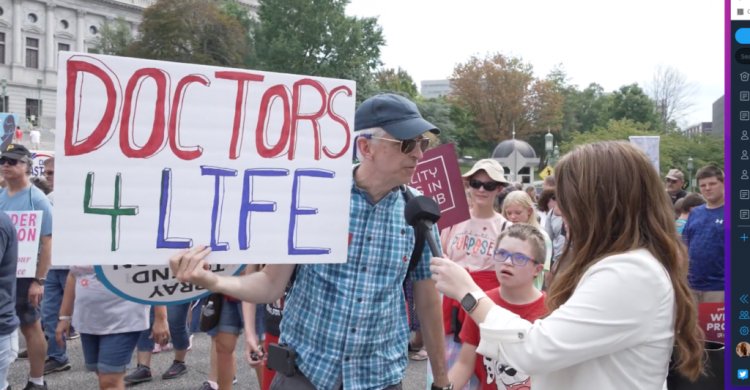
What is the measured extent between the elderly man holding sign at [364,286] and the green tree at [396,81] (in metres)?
52.8

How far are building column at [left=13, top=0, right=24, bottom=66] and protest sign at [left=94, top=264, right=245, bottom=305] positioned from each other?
60.9 meters

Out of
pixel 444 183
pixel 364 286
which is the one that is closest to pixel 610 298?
pixel 364 286

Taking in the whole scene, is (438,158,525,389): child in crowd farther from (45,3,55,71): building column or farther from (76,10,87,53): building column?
(76,10,87,53): building column

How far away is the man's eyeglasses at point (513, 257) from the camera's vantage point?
10.3ft

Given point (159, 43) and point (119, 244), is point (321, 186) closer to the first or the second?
point (119, 244)

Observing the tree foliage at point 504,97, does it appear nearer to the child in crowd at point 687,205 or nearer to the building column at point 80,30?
the building column at point 80,30

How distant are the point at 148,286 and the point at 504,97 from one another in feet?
165

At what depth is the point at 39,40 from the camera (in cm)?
5753

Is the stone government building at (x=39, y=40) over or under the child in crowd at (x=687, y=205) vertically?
over

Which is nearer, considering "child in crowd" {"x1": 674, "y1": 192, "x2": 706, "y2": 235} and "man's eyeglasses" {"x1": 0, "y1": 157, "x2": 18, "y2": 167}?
"man's eyeglasses" {"x1": 0, "y1": 157, "x2": 18, "y2": 167}

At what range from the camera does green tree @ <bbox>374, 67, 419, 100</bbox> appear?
58.0 metres

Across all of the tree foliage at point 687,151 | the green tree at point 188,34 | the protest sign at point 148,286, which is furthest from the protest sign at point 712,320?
the green tree at point 188,34

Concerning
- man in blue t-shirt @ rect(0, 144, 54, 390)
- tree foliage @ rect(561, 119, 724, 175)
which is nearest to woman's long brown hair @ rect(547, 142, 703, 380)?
man in blue t-shirt @ rect(0, 144, 54, 390)

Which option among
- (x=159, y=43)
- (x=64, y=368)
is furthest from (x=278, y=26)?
(x=64, y=368)
